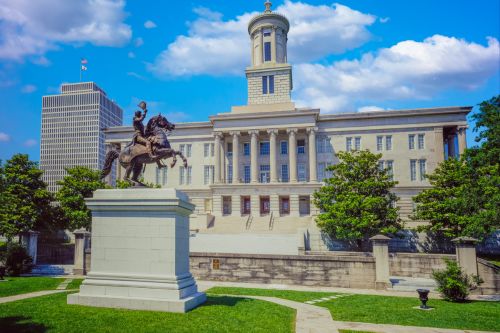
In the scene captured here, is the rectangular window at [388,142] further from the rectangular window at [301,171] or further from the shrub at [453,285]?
the shrub at [453,285]

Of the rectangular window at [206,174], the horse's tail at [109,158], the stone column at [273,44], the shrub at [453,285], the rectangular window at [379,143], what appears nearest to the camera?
the horse's tail at [109,158]

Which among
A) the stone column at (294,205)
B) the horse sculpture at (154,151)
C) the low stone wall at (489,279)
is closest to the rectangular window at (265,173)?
→ the stone column at (294,205)

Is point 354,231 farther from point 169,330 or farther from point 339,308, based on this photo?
point 169,330

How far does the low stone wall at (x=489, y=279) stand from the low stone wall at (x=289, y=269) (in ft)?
21.6

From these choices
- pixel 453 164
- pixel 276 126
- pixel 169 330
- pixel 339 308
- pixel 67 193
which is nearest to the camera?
pixel 169 330

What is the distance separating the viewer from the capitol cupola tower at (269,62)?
6047cm

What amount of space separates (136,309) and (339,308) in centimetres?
850

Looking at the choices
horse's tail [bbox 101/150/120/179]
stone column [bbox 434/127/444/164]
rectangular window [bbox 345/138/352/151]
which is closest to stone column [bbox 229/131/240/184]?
rectangular window [bbox 345/138/352/151]

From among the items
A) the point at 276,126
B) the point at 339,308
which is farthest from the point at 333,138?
the point at 339,308

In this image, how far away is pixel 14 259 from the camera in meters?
24.7

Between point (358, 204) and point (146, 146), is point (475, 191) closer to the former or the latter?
point (358, 204)

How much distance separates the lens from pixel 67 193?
42094mm

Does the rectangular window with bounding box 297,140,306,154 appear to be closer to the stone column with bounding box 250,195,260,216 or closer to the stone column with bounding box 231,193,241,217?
the stone column with bounding box 250,195,260,216

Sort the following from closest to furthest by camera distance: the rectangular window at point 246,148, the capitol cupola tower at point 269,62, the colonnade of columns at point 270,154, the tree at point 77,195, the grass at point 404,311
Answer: the grass at point 404,311 < the tree at point 77,195 < the colonnade of columns at point 270,154 < the rectangular window at point 246,148 < the capitol cupola tower at point 269,62
